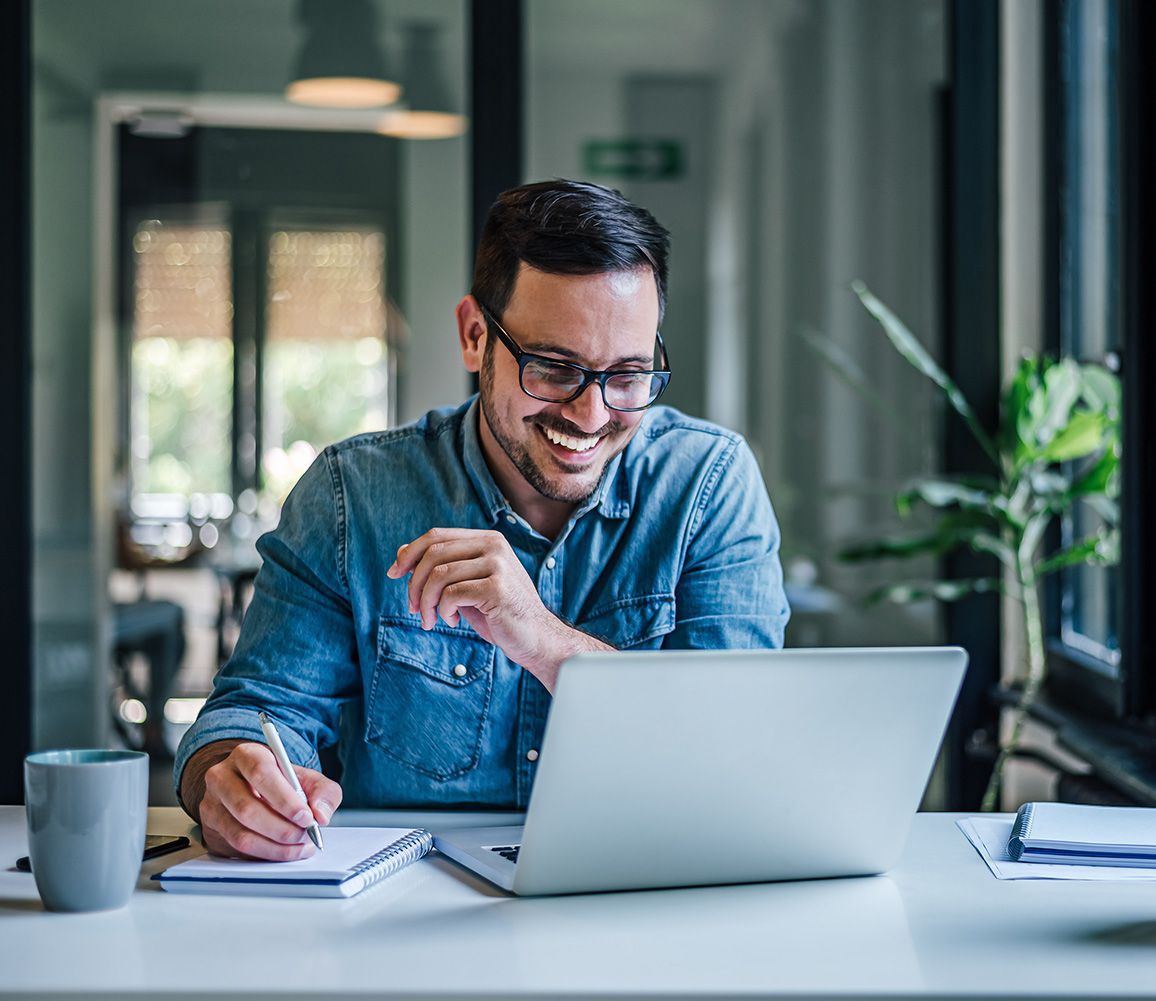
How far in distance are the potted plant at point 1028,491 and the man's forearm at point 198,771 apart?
5.64 ft

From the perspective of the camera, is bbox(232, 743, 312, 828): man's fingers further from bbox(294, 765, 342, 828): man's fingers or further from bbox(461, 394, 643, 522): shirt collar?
bbox(461, 394, 643, 522): shirt collar

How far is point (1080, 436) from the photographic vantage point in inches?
106

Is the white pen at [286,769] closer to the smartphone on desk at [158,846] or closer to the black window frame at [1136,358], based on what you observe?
the smartphone on desk at [158,846]

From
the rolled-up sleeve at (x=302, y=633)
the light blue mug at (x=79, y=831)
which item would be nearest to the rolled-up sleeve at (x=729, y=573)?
the rolled-up sleeve at (x=302, y=633)

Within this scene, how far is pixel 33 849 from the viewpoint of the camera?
3.56 feet

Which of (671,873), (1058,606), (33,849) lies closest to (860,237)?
(1058,606)

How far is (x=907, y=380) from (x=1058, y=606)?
0.62 m

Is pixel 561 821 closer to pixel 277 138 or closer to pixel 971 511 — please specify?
pixel 971 511

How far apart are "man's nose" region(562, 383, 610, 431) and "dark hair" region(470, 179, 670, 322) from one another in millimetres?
145

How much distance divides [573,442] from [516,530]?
0.15 m

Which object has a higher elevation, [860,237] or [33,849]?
[860,237]

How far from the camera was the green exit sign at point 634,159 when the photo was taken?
10.3 ft

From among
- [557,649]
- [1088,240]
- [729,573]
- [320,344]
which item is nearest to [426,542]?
[557,649]

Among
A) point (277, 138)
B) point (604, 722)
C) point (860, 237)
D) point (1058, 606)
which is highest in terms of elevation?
point (277, 138)
